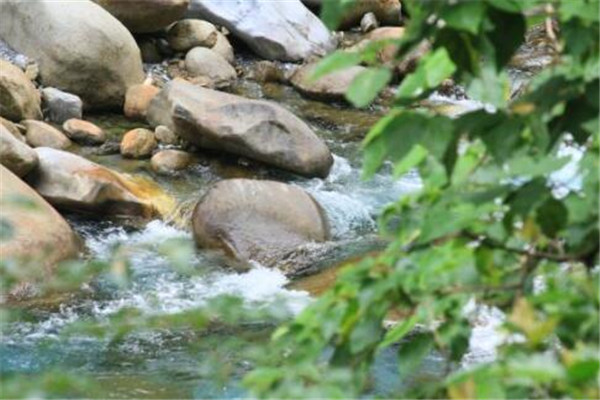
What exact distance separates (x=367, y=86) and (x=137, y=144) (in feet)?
21.8

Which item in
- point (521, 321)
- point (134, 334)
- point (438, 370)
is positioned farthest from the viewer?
point (134, 334)

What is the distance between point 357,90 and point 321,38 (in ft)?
33.1

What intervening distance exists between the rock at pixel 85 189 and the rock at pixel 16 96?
3.43ft

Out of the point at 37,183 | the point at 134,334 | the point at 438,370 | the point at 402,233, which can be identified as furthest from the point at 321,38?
the point at 402,233

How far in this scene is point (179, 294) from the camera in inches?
229

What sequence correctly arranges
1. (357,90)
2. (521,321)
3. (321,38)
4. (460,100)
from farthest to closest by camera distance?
(321,38)
(460,100)
(357,90)
(521,321)

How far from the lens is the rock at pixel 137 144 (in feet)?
26.2

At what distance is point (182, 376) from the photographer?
478cm

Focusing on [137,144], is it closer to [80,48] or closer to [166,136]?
[166,136]

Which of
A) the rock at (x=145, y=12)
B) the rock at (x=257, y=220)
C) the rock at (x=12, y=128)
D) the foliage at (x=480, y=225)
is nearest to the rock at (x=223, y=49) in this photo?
the rock at (x=145, y=12)

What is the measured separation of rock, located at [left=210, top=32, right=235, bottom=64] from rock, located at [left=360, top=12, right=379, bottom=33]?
179 centimetres

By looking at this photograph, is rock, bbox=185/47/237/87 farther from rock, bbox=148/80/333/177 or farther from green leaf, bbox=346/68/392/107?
green leaf, bbox=346/68/392/107

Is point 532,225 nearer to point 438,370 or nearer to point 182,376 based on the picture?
point 438,370

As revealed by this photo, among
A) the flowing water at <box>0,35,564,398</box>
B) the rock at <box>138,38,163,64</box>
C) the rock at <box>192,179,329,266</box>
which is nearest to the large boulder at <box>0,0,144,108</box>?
the flowing water at <box>0,35,564,398</box>
